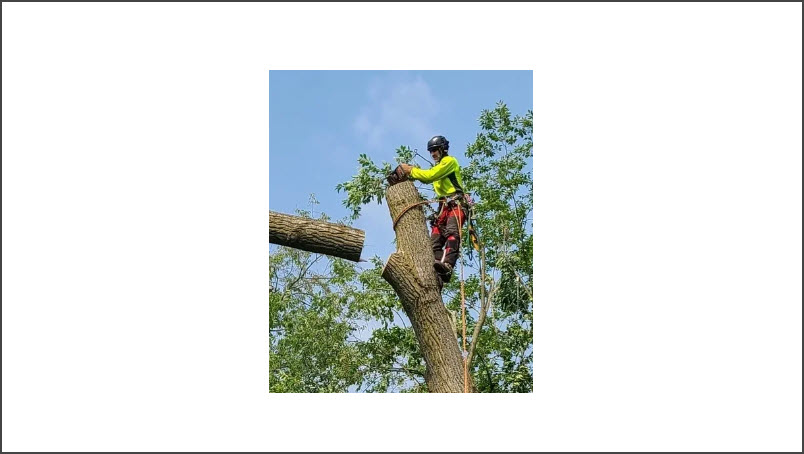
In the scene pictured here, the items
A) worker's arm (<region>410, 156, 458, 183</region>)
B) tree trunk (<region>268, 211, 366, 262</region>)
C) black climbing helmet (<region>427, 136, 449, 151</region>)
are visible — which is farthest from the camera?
black climbing helmet (<region>427, 136, 449, 151</region>)

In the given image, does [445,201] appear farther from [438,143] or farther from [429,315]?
[429,315]

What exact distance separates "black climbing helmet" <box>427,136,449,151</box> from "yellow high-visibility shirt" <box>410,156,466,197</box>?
132mm

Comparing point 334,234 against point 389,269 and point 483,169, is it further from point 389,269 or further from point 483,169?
point 483,169

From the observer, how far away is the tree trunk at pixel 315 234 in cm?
632

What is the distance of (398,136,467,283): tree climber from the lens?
6.84m

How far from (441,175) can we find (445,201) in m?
0.22

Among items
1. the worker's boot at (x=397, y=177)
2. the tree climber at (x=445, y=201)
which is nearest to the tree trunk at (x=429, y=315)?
the tree climber at (x=445, y=201)

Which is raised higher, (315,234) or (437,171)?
(437,171)

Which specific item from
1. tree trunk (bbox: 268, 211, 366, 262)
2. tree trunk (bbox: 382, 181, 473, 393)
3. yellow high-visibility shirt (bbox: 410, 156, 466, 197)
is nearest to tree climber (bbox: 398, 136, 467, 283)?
yellow high-visibility shirt (bbox: 410, 156, 466, 197)

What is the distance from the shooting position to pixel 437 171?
703 cm

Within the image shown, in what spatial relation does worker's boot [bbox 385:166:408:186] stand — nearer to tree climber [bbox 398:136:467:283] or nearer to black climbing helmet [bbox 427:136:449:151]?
tree climber [bbox 398:136:467:283]

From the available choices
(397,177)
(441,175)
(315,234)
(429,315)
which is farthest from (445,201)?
(315,234)

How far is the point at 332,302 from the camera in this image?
10.7 m

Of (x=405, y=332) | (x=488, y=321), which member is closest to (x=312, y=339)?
(x=405, y=332)
